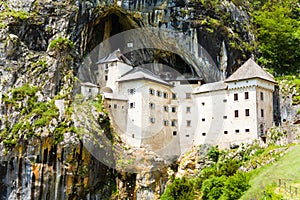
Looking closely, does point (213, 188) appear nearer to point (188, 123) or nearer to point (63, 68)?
point (188, 123)

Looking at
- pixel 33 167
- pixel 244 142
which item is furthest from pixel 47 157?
pixel 244 142

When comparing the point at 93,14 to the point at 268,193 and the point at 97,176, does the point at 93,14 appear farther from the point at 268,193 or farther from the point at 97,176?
the point at 268,193

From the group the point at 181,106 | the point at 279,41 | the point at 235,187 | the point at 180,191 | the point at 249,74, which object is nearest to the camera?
the point at 235,187

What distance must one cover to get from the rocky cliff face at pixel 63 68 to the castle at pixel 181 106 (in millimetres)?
3085

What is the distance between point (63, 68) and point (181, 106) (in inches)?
565

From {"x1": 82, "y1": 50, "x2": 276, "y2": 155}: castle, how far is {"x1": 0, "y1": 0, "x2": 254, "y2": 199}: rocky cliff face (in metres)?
3.09

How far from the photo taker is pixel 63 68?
51469 millimetres

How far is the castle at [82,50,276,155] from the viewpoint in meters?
47.0

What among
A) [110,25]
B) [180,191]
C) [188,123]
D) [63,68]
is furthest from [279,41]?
[63,68]

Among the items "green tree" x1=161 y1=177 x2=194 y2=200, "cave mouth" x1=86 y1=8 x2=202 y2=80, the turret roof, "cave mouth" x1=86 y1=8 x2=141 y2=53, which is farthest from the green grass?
"cave mouth" x1=86 y1=8 x2=141 y2=53

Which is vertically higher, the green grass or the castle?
the castle

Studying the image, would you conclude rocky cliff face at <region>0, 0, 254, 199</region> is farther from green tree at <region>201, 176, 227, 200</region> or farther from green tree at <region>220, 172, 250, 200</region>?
green tree at <region>220, 172, 250, 200</region>

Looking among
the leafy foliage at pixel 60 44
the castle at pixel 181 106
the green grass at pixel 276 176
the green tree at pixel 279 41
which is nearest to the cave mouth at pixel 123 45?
the castle at pixel 181 106

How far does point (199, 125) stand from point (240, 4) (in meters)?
18.8
